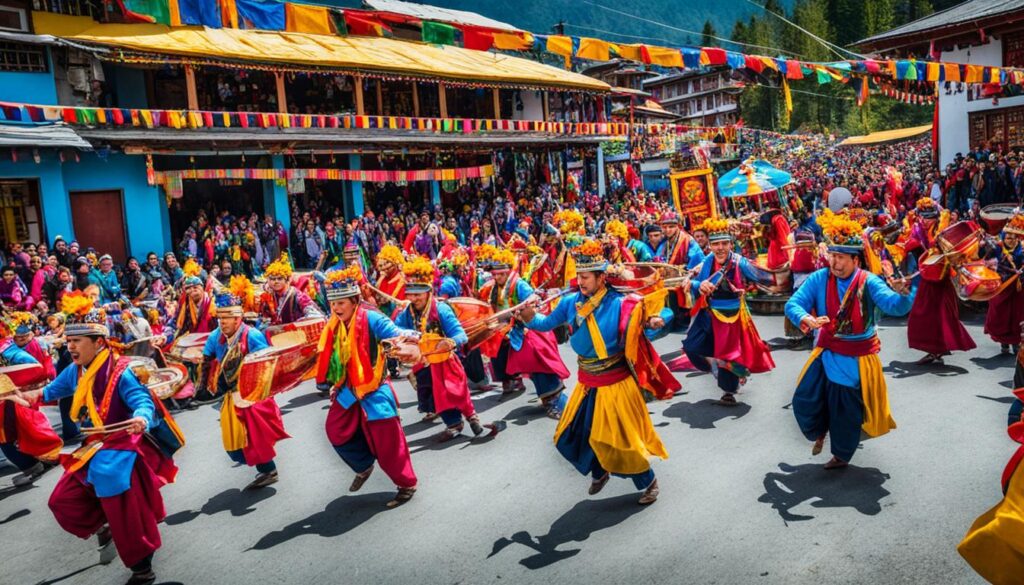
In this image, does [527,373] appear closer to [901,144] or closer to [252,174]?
[252,174]

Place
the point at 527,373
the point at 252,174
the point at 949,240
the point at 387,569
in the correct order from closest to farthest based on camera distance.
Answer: the point at 387,569 < the point at 949,240 < the point at 527,373 < the point at 252,174

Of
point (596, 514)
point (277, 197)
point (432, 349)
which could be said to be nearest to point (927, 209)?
point (596, 514)

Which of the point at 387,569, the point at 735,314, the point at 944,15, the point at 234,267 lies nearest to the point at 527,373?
the point at 735,314

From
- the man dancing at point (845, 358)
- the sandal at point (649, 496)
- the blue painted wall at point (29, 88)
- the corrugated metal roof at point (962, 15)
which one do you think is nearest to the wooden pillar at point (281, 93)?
the blue painted wall at point (29, 88)

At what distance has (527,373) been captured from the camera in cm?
791

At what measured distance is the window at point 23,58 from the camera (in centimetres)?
1583

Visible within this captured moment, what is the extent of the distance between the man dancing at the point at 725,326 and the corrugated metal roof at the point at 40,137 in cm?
1240

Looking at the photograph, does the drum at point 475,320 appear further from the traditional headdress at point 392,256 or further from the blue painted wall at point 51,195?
the blue painted wall at point 51,195

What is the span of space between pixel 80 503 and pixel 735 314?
234 inches

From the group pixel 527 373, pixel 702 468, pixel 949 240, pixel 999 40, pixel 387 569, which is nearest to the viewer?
pixel 387 569

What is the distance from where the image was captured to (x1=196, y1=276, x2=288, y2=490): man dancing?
6180mm

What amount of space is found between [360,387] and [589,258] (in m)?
1.89

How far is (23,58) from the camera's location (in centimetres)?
1611

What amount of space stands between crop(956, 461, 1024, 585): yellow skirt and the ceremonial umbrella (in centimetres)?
1086
